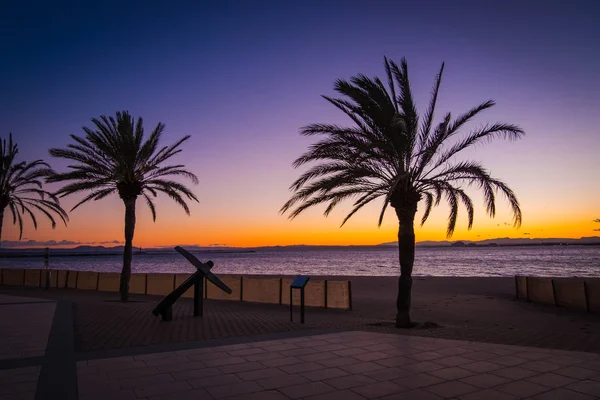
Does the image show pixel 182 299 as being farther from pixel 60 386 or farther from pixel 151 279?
pixel 60 386

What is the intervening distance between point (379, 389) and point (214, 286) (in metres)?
15.0

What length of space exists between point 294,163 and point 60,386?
8.80 m

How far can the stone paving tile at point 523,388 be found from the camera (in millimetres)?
5035

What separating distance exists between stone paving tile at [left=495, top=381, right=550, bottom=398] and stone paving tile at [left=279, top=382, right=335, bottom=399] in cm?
227

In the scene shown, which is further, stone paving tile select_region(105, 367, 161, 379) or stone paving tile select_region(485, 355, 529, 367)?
stone paving tile select_region(485, 355, 529, 367)

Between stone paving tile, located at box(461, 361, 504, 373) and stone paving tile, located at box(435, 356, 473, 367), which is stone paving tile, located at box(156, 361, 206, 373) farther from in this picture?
stone paving tile, located at box(461, 361, 504, 373)

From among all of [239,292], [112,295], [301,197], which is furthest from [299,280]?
[112,295]

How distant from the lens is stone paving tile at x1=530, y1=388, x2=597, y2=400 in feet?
15.9

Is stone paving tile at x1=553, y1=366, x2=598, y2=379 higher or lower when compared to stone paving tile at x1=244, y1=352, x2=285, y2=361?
higher

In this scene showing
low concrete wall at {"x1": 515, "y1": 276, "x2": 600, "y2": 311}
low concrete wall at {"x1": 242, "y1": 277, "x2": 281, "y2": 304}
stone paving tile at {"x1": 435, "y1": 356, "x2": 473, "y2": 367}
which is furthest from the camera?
low concrete wall at {"x1": 242, "y1": 277, "x2": 281, "y2": 304}

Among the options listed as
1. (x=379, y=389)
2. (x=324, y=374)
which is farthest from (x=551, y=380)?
(x=324, y=374)

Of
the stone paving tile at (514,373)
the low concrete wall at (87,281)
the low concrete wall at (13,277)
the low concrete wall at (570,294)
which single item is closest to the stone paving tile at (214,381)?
the stone paving tile at (514,373)

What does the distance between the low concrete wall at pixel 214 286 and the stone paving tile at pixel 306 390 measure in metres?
10.6

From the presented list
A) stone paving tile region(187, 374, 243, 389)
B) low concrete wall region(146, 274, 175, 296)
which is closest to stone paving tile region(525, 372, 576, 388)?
stone paving tile region(187, 374, 243, 389)
